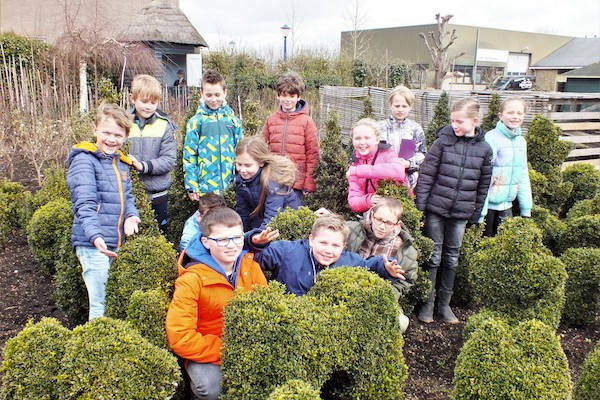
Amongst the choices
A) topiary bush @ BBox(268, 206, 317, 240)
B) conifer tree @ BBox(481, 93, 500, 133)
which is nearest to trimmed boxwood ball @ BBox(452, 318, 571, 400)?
topiary bush @ BBox(268, 206, 317, 240)

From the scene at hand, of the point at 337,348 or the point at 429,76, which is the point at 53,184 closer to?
the point at 337,348

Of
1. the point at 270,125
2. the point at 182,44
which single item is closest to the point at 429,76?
the point at 182,44

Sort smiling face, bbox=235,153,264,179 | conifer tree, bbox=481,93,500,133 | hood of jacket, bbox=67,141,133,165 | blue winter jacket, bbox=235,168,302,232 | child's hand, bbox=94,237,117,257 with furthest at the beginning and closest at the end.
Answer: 1. conifer tree, bbox=481,93,500,133
2. blue winter jacket, bbox=235,168,302,232
3. smiling face, bbox=235,153,264,179
4. hood of jacket, bbox=67,141,133,165
5. child's hand, bbox=94,237,117,257

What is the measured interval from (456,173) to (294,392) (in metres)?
2.81

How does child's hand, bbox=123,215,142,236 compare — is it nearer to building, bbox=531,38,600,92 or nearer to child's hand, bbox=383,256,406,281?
child's hand, bbox=383,256,406,281

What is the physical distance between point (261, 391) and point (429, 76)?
84.3 feet

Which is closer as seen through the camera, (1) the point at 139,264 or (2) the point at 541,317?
(1) the point at 139,264

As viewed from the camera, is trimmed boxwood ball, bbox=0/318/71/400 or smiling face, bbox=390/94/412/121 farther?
smiling face, bbox=390/94/412/121

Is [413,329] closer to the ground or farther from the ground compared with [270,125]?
closer to the ground

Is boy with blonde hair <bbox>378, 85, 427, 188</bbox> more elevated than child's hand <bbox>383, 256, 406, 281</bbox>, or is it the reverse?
boy with blonde hair <bbox>378, 85, 427, 188</bbox>

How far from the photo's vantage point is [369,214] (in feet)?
11.8

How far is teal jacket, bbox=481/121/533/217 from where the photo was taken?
15.6 ft

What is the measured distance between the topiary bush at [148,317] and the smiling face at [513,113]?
3.76 metres

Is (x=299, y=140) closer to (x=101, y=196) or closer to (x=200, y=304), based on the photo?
(x=101, y=196)
